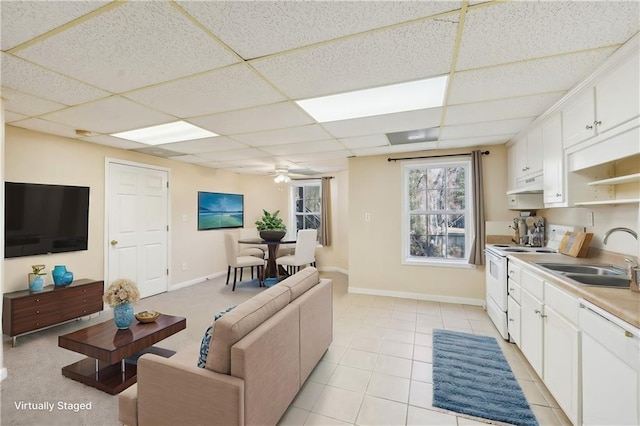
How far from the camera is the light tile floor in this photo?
1875 millimetres

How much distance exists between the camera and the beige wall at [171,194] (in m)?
3.18

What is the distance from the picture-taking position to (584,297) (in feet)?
4.96

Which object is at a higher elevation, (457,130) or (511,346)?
(457,130)

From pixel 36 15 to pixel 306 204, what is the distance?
5.92 meters

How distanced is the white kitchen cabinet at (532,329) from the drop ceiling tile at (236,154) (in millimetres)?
3719

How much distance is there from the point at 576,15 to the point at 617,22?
0.86 ft

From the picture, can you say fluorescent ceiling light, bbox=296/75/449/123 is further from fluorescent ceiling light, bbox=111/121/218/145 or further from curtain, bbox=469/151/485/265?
curtain, bbox=469/151/485/265

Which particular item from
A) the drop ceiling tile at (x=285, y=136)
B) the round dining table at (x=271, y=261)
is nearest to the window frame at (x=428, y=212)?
the drop ceiling tile at (x=285, y=136)

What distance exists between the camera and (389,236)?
4633 millimetres

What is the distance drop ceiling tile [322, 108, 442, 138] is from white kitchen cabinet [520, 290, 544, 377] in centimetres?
182

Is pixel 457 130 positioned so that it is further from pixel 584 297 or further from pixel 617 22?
pixel 584 297

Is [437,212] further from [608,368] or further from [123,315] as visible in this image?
[123,315]

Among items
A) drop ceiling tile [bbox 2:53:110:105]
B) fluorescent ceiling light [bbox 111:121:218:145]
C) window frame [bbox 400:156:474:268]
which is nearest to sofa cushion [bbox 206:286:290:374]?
drop ceiling tile [bbox 2:53:110:105]

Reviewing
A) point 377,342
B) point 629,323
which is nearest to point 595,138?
point 629,323
